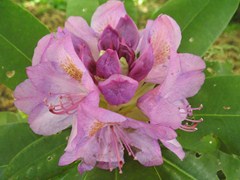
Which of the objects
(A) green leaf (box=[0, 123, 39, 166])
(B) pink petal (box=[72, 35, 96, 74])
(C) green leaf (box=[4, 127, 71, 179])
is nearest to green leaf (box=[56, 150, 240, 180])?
(C) green leaf (box=[4, 127, 71, 179])

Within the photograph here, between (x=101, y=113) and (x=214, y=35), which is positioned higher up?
(x=101, y=113)

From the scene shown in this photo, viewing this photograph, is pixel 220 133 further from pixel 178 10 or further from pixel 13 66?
pixel 13 66

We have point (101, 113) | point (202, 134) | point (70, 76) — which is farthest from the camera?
point (202, 134)

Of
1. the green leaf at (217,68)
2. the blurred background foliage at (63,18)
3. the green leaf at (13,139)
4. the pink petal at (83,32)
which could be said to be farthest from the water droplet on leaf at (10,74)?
the blurred background foliage at (63,18)

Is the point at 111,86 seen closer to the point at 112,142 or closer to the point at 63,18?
the point at 112,142

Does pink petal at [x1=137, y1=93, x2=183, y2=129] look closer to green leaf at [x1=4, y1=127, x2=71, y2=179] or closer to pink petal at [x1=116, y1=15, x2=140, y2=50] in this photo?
pink petal at [x1=116, y1=15, x2=140, y2=50]

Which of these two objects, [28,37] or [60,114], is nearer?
[60,114]

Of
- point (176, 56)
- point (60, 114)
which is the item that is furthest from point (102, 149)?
point (176, 56)
